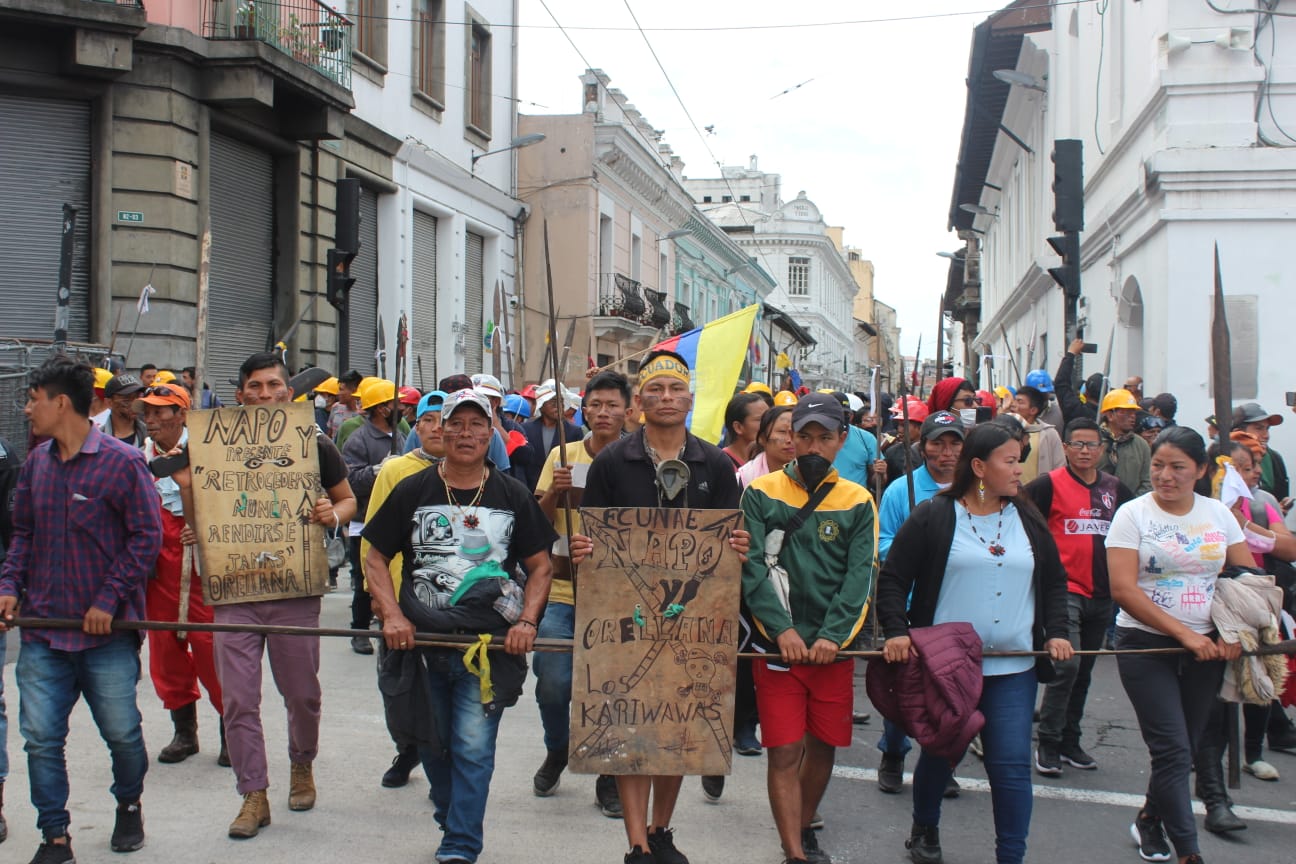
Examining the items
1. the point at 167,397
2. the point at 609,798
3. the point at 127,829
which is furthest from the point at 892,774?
the point at 167,397

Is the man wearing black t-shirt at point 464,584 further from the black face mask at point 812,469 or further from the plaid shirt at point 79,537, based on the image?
the black face mask at point 812,469

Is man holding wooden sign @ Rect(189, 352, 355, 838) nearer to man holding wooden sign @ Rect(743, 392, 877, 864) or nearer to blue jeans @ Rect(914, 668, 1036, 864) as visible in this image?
man holding wooden sign @ Rect(743, 392, 877, 864)

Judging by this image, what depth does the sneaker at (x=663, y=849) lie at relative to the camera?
4.48m

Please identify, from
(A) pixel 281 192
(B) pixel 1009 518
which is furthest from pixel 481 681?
(A) pixel 281 192

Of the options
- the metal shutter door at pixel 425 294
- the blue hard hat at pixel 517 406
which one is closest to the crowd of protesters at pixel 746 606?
the blue hard hat at pixel 517 406

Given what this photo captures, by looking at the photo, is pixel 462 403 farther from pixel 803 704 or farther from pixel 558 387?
pixel 803 704

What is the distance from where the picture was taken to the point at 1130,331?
49.7ft

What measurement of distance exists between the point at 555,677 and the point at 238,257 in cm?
1225

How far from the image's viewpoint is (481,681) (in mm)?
4391

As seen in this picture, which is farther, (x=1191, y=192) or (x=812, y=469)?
(x=1191, y=192)

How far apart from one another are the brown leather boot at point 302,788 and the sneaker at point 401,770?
1.33 feet

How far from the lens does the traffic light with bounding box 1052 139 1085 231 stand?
10.7 metres

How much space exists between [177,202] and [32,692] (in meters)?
10.7

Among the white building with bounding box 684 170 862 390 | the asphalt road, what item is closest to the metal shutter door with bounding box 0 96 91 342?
the asphalt road
